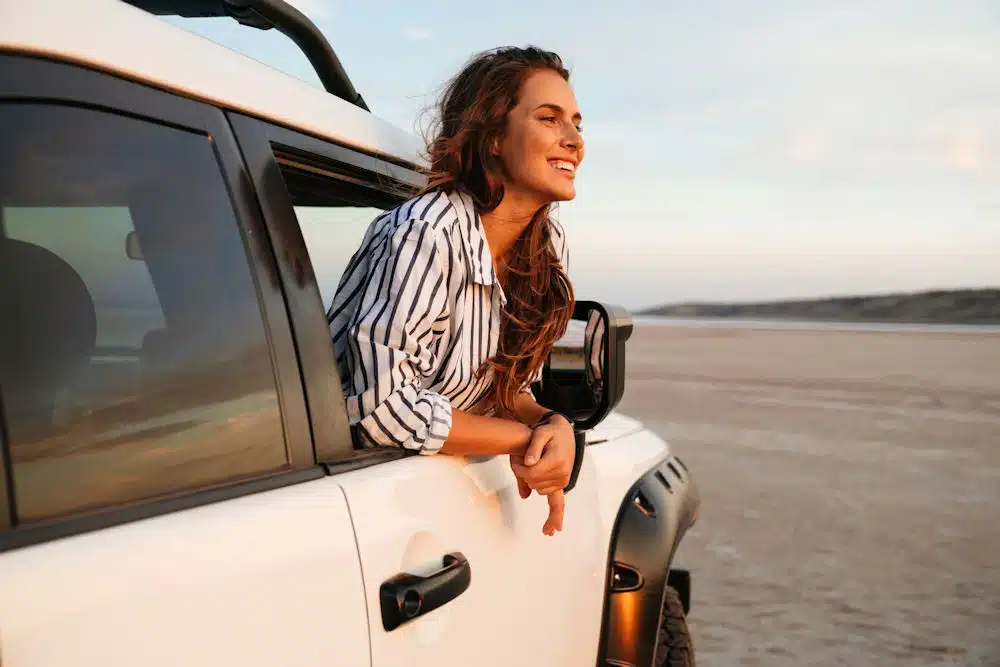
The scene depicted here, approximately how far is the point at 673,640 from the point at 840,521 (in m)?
4.02

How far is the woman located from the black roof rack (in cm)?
29

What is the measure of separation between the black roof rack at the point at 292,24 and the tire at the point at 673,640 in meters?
1.66

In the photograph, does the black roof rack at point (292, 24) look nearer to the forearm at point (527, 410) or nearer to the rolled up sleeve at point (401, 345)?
the rolled up sleeve at point (401, 345)

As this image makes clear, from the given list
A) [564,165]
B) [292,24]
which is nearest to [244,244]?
[564,165]

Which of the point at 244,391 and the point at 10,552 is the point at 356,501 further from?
the point at 10,552

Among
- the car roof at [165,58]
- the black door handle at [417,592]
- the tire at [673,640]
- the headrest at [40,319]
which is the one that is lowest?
the tire at [673,640]

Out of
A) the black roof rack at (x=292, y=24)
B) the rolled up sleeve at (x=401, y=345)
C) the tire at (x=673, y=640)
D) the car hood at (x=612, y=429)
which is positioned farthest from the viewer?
the tire at (x=673, y=640)

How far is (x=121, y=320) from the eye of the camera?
128cm

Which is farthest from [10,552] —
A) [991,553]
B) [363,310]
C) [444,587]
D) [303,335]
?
[991,553]

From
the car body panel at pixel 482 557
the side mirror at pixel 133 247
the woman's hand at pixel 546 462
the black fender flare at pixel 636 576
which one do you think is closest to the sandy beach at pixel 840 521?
the black fender flare at pixel 636 576

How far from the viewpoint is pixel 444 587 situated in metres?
1.57

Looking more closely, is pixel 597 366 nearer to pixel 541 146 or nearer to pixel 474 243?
pixel 474 243

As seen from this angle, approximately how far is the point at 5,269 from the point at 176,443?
11.8 inches

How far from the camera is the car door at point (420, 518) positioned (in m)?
1.50
